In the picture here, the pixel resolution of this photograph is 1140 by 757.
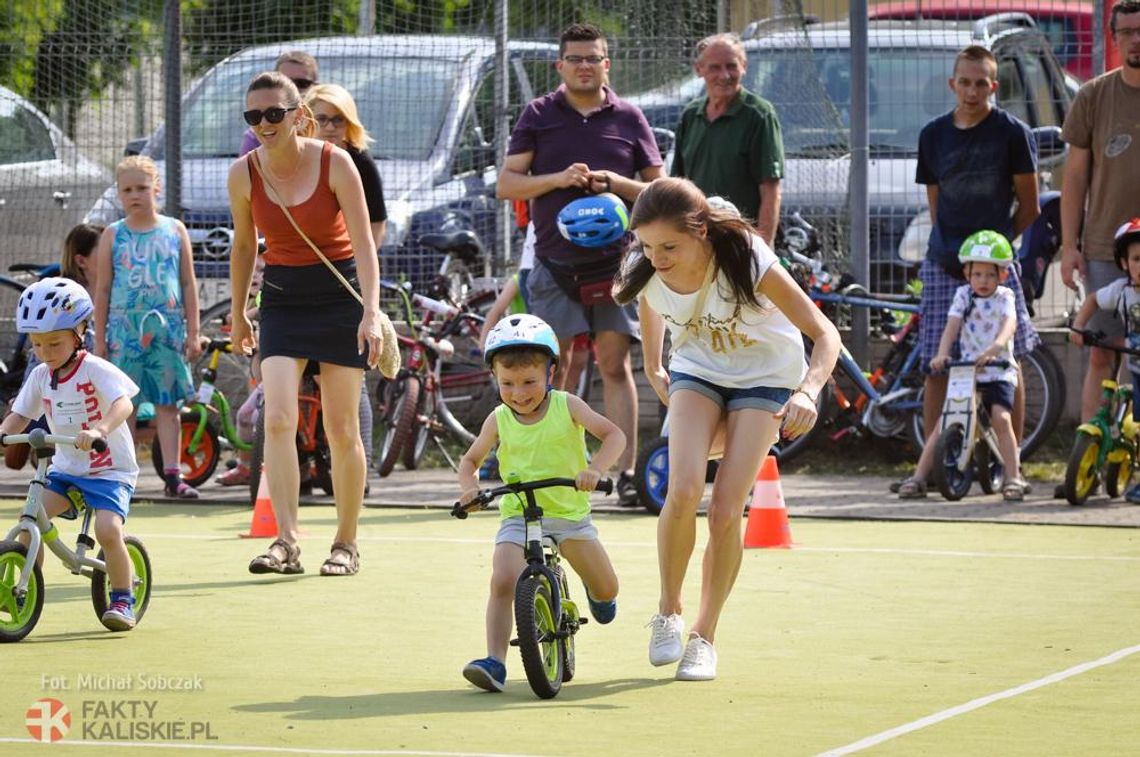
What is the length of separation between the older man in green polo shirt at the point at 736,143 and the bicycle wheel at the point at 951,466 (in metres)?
1.45

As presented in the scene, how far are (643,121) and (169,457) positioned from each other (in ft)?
10.9

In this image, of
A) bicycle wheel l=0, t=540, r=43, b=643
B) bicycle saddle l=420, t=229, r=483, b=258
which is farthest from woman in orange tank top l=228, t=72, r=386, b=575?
bicycle saddle l=420, t=229, r=483, b=258

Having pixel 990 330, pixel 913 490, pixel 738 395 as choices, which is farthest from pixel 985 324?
pixel 738 395

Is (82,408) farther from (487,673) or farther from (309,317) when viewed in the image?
(487,673)

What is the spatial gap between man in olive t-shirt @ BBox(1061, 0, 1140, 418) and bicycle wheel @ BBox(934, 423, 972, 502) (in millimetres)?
752

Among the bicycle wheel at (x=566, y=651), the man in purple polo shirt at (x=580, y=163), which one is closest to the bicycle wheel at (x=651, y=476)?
the man in purple polo shirt at (x=580, y=163)

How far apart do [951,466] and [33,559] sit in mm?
6040

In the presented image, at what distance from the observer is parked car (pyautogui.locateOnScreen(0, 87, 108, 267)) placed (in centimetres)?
1530

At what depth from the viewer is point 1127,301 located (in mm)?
11906

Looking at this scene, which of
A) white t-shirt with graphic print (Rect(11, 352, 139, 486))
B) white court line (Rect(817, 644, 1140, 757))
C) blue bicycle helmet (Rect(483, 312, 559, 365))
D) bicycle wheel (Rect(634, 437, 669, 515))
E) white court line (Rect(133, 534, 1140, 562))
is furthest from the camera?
bicycle wheel (Rect(634, 437, 669, 515))

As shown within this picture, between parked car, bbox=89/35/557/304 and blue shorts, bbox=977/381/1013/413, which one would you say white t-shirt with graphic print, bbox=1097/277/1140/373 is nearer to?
blue shorts, bbox=977/381/1013/413

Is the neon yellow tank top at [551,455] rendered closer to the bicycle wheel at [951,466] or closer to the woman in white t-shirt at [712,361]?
the woman in white t-shirt at [712,361]

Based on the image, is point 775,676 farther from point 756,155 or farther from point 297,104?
point 756,155

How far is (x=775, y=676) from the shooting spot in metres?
6.84
